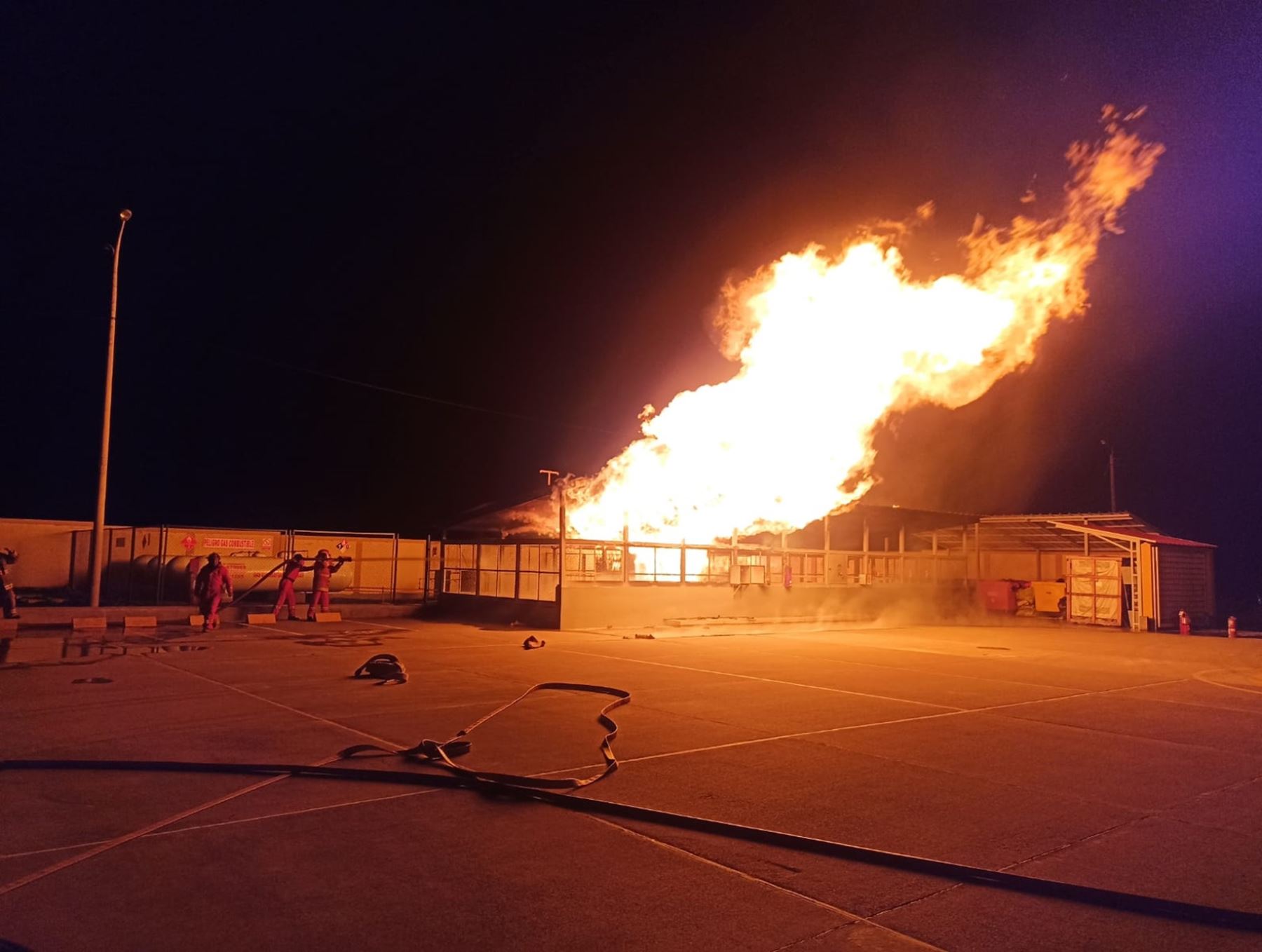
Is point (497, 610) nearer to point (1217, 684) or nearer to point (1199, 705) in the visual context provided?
point (1217, 684)

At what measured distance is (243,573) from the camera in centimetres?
2992

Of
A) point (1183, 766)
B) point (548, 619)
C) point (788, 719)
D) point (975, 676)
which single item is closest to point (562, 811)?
point (788, 719)

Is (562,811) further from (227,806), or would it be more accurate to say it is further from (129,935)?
(129,935)

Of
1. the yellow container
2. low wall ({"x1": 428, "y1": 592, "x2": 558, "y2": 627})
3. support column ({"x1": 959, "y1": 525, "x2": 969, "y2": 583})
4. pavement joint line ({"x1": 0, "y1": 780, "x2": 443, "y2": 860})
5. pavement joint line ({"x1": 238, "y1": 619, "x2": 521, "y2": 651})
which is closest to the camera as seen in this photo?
pavement joint line ({"x1": 0, "y1": 780, "x2": 443, "y2": 860})

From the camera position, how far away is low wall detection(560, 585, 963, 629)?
2308 centimetres

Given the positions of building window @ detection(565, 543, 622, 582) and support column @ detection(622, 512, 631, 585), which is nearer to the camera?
support column @ detection(622, 512, 631, 585)

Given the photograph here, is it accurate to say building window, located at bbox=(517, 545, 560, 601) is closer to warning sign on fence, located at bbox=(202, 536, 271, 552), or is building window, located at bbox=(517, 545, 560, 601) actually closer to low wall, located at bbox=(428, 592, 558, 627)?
low wall, located at bbox=(428, 592, 558, 627)

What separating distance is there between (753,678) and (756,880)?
30.0 ft

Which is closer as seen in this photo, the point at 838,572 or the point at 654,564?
the point at 654,564

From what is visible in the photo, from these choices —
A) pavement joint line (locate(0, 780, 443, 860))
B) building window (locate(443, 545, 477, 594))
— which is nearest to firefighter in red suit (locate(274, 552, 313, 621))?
building window (locate(443, 545, 477, 594))

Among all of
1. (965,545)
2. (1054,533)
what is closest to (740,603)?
(1054,533)

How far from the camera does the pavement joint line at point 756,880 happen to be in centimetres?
444

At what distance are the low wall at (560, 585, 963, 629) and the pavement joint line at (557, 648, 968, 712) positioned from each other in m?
4.83

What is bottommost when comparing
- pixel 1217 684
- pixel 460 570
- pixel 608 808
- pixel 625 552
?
pixel 1217 684
